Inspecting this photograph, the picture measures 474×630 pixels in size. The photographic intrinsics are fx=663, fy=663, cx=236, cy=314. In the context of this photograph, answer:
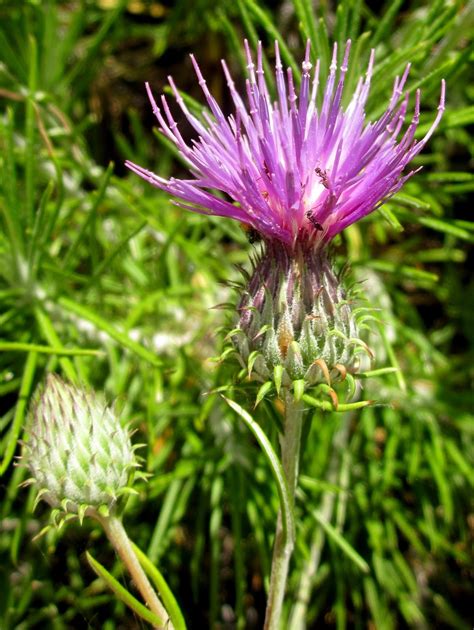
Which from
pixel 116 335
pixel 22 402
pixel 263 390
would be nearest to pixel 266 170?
pixel 263 390

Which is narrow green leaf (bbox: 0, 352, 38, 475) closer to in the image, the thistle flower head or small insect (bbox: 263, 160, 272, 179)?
the thistle flower head

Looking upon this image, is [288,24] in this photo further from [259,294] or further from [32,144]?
[259,294]

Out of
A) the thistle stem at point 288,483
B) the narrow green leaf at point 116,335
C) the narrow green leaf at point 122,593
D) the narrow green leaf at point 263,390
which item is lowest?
the narrow green leaf at point 122,593

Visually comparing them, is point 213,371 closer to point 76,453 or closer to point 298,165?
point 76,453

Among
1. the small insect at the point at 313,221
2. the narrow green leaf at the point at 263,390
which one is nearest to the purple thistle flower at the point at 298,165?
the small insect at the point at 313,221

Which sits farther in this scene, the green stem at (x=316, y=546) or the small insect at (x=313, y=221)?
the green stem at (x=316, y=546)

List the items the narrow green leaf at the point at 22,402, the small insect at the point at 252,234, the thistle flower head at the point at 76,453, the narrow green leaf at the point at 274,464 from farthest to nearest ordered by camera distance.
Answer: the narrow green leaf at the point at 22,402
the small insect at the point at 252,234
the thistle flower head at the point at 76,453
the narrow green leaf at the point at 274,464

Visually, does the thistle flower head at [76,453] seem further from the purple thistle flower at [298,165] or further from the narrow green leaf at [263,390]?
the purple thistle flower at [298,165]
